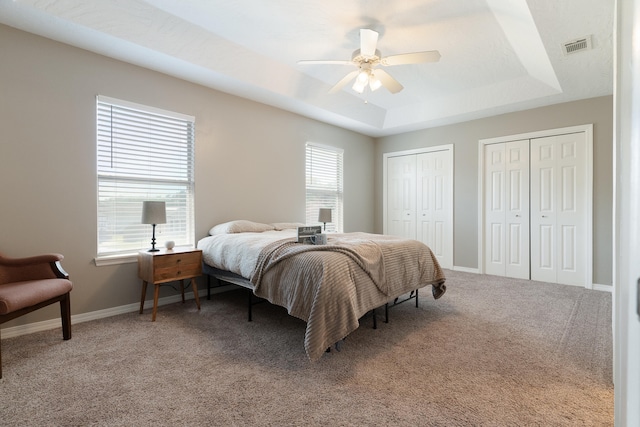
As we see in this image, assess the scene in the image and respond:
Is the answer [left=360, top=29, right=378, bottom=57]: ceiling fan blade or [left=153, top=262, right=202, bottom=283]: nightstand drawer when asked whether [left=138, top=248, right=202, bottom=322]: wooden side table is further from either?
[left=360, top=29, right=378, bottom=57]: ceiling fan blade

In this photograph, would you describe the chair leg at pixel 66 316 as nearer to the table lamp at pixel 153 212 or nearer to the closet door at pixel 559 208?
the table lamp at pixel 153 212

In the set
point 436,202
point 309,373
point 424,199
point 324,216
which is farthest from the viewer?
point 424,199

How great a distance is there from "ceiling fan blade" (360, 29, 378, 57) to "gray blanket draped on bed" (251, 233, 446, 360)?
5.71ft

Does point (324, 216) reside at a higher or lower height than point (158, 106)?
lower

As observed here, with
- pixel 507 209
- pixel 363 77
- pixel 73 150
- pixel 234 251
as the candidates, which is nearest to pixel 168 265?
pixel 234 251

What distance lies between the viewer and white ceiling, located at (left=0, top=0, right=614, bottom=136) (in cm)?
252

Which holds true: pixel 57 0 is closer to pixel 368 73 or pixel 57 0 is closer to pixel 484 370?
pixel 368 73

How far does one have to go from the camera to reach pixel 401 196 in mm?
5992

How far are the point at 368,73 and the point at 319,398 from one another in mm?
2803

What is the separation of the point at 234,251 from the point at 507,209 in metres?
4.17

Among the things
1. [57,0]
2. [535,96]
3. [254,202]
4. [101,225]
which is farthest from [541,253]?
[57,0]

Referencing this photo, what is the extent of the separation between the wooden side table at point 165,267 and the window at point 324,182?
7.34ft

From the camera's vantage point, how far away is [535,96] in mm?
4086

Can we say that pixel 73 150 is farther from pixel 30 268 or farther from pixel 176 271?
pixel 176 271
